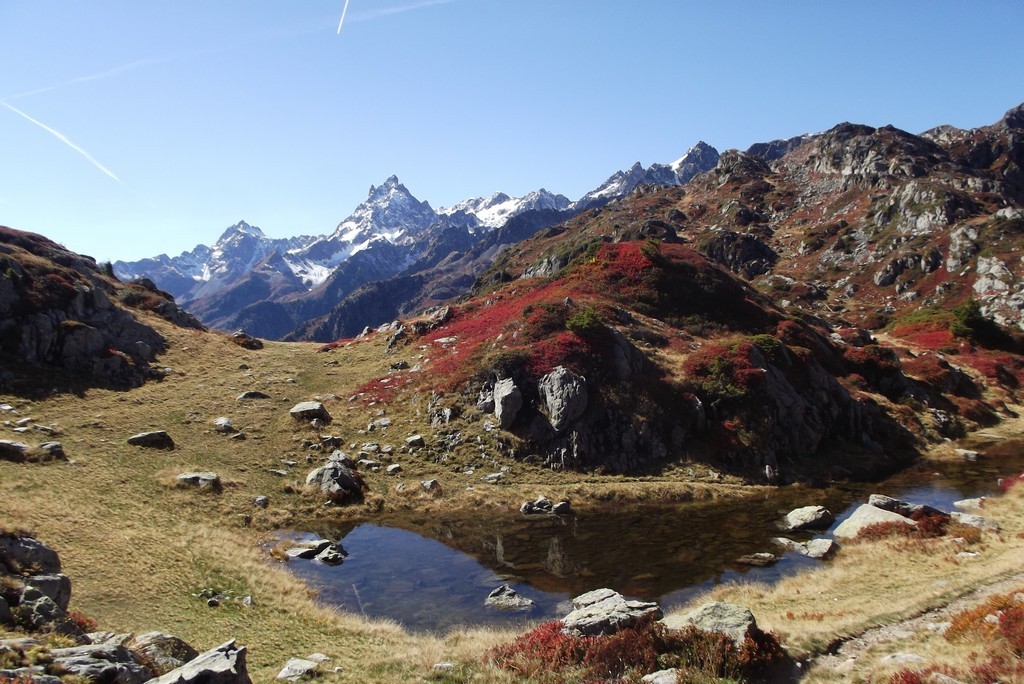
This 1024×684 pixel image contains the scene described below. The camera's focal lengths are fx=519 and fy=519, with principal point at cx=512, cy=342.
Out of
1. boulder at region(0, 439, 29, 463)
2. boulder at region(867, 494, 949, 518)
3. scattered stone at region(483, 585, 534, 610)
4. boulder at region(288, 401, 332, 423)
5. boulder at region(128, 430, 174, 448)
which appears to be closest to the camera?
scattered stone at region(483, 585, 534, 610)

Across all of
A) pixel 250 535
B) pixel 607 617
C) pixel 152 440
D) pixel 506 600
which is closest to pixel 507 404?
pixel 250 535

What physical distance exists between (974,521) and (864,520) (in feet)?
17.6

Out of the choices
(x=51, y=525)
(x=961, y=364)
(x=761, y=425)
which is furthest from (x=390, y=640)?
(x=961, y=364)

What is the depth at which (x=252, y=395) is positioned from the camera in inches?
2076

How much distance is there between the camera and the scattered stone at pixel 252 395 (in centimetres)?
5174

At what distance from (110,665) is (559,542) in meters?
23.3

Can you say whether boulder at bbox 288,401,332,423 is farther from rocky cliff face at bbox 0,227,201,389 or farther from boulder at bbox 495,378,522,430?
rocky cliff face at bbox 0,227,201,389

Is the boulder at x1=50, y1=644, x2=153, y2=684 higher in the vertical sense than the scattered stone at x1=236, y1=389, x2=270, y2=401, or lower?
lower

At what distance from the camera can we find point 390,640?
2058 cm

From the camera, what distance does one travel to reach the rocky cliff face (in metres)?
50.1

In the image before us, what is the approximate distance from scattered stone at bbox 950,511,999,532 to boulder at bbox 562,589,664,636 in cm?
2177

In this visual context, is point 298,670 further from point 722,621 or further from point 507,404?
point 507,404

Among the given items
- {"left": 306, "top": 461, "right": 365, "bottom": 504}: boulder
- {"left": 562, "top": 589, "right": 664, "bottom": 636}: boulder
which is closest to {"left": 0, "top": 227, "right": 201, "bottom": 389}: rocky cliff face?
{"left": 306, "top": 461, "right": 365, "bottom": 504}: boulder

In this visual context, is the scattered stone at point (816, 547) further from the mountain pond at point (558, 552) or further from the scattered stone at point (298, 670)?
the scattered stone at point (298, 670)
